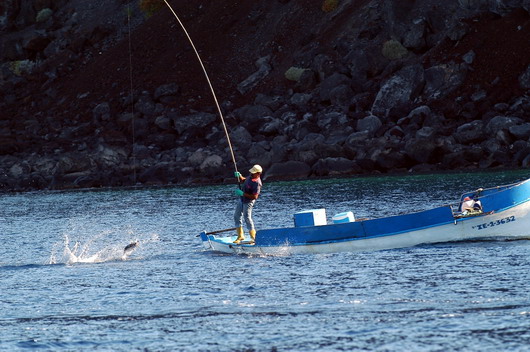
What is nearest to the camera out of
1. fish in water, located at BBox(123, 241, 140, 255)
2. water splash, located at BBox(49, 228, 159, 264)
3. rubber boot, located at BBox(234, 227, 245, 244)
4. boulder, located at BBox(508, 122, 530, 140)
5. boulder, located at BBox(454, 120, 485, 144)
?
rubber boot, located at BBox(234, 227, 245, 244)

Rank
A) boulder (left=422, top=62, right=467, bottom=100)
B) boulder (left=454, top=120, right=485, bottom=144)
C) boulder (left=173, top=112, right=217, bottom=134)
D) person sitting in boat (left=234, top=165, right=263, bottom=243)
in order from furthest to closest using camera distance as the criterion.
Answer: boulder (left=173, top=112, right=217, bottom=134), boulder (left=422, top=62, right=467, bottom=100), boulder (left=454, top=120, right=485, bottom=144), person sitting in boat (left=234, top=165, right=263, bottom=243)

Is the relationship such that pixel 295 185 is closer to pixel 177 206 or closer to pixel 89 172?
pixel 177 206

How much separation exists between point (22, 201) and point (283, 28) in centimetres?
3780

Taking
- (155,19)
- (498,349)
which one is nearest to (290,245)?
(498,349)

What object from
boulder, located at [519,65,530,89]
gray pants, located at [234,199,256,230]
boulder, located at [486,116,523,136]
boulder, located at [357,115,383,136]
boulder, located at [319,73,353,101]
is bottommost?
gray pants, located at [234,199,256,230]

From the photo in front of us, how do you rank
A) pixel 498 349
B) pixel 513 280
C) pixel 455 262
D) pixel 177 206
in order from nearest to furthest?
pixel 498 349 → pixel 513 280 → pixel 455 262 → pixel 177 206

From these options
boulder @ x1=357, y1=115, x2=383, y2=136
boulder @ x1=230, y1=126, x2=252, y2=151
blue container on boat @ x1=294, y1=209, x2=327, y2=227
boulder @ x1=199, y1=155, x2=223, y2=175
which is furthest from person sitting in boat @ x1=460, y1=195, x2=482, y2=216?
boulder @ x1=230, y1=126, x2=252, y2=151

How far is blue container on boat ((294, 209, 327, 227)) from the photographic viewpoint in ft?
→ 101

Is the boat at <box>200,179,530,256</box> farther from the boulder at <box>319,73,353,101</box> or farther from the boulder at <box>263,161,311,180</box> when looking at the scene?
the boulder at <box>319,73,353,101</box>

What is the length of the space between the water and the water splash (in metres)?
0.10

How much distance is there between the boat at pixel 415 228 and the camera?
2908 cm

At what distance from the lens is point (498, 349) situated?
18.4 meters

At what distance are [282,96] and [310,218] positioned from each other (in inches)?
2118

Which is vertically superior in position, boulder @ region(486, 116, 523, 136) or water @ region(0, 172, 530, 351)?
boulder @ region(486, 116, 523, 136)
